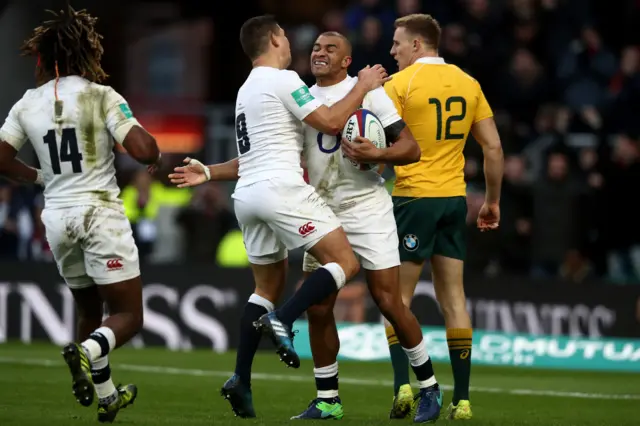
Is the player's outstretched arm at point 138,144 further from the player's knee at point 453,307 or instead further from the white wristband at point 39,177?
the player's knee at point 453,307

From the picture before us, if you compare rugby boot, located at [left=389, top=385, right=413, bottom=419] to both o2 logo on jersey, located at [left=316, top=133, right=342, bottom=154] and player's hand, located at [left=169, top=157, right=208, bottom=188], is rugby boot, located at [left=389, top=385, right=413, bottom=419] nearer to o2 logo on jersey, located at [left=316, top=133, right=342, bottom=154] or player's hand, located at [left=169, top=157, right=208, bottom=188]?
o2 logo on jersey, located at [left=316, top=133, right=342, bottom=154]

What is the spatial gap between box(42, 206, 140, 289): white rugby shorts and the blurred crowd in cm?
847

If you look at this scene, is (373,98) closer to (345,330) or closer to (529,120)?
(345,330)

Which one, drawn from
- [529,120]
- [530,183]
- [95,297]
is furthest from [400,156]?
[529,120]

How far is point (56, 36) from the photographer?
8.26 m

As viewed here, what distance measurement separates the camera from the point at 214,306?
643 inches

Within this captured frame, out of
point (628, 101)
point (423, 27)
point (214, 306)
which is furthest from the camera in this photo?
point (628, 101)

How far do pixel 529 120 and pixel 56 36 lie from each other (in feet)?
34.7

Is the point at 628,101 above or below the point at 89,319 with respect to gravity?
above

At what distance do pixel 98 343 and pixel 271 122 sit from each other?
1.71 metres

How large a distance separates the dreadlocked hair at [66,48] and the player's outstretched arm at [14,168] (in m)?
0.52

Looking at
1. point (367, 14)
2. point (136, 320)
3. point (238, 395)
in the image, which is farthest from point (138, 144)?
point (367, 14)

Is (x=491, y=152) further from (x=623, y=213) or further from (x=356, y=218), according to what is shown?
(x=623, y=213)

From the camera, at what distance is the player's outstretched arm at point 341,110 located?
27.1 ft
